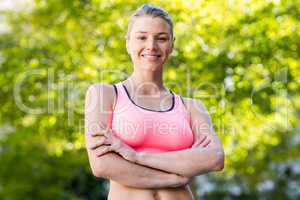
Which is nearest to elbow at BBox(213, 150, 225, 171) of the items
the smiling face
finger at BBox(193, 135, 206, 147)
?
finger at BBox(193, 135, 206, 147)

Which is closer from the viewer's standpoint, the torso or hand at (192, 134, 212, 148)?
the torso

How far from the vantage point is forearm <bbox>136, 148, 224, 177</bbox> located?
3.48 metres

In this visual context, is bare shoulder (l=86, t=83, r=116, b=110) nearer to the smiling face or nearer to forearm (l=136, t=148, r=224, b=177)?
the smiling face

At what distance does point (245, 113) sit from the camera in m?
9.72

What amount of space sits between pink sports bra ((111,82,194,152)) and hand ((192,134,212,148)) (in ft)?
0.13

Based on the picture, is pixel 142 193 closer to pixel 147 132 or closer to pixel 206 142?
pixel 147 132

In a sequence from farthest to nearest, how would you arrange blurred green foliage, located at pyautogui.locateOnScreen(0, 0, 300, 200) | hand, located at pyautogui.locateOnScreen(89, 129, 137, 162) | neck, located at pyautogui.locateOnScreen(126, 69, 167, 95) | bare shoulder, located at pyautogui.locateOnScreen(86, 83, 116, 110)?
blurred green foliage, located at pyautogui.locateOnScreen(0, 0, 300, 200), neck, located at pyautogui.locateOnScreen(126, 69, 167, 95), bare shoulder, located at pyautogui.locateOnScreen(86, 83, 116, 110), hand, located at pyautogui.locateOnScreen(89, 129, 137, 162)

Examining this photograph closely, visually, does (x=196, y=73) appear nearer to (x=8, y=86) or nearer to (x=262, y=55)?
(x=262, y=55)

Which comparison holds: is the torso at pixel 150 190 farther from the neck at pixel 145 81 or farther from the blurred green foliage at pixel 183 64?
the blurred green foliage at pixel 183 64

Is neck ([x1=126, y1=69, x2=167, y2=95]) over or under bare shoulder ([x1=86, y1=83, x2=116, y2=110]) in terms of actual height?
over

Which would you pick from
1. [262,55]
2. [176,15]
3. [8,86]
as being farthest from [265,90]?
[8,86]

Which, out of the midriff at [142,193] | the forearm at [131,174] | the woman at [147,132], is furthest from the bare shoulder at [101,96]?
the midriff at [142,193]

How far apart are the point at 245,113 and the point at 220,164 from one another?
6181 mm

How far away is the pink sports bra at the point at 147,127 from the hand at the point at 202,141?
0.13ft
